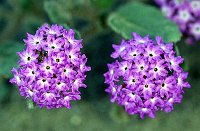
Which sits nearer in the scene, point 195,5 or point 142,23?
point 142,23

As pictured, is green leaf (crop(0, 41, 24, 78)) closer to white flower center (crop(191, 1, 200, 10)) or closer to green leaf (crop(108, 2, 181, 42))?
green leaf (crop(108, 2, 181, 42))

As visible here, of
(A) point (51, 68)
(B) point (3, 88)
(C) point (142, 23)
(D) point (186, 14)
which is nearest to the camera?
(A) point (51, 68)

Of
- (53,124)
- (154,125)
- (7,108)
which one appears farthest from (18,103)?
(154,125)

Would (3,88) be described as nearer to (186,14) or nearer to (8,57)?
(8,57)

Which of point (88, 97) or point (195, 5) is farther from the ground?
point (195, 5)

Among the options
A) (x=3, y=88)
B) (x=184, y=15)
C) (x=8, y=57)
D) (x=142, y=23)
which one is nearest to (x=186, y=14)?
(x=184, y=15)

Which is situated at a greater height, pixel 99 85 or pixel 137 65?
pixel 99 85

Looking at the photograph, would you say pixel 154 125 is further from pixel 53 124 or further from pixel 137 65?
pixel 137 65
